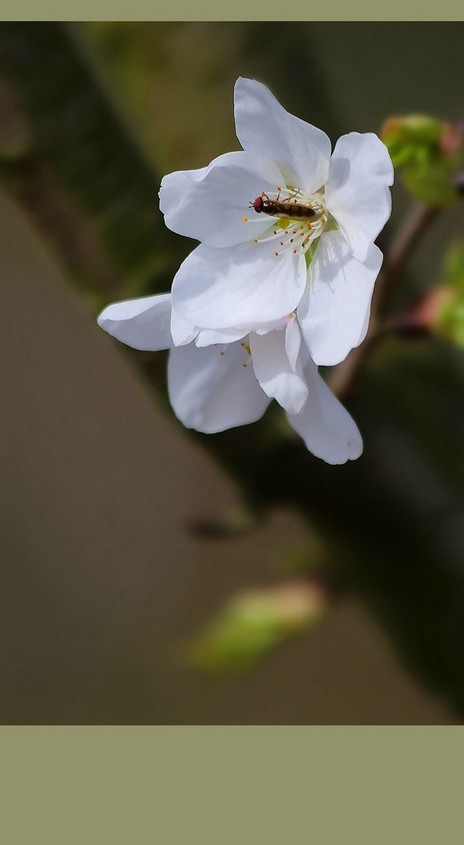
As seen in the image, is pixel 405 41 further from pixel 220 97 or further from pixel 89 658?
pixel 89 658

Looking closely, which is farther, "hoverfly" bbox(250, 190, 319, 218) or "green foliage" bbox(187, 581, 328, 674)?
"green foliage" bbox(187, 581, 328, 674)

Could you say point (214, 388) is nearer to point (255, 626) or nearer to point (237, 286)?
point (237, 286)

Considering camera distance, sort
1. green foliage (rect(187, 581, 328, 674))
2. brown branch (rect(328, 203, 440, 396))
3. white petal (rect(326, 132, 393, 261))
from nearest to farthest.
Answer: white petal (rect(326, 132, 393, 261))
brown branch (rect(328, 203, 440, 396))
green foliage (rect(187, 581, 328, 674))

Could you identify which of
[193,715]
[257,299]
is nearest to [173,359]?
[257,299]

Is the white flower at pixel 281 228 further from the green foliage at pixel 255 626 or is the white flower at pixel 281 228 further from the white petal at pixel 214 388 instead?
the green foliage at pixel 255 626

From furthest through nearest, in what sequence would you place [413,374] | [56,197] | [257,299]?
[413,374] → [56,197] → [257,299]

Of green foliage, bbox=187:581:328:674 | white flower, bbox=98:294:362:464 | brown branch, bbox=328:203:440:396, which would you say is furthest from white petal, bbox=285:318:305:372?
green foliage, bbox=187:581:328:674

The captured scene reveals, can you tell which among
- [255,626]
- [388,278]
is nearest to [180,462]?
[255,626]

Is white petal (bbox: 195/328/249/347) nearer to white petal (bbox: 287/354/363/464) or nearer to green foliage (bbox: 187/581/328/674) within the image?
white petal (bbox: 287/354/363/464)

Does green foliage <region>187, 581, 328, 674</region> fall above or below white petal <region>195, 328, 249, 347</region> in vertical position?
below
